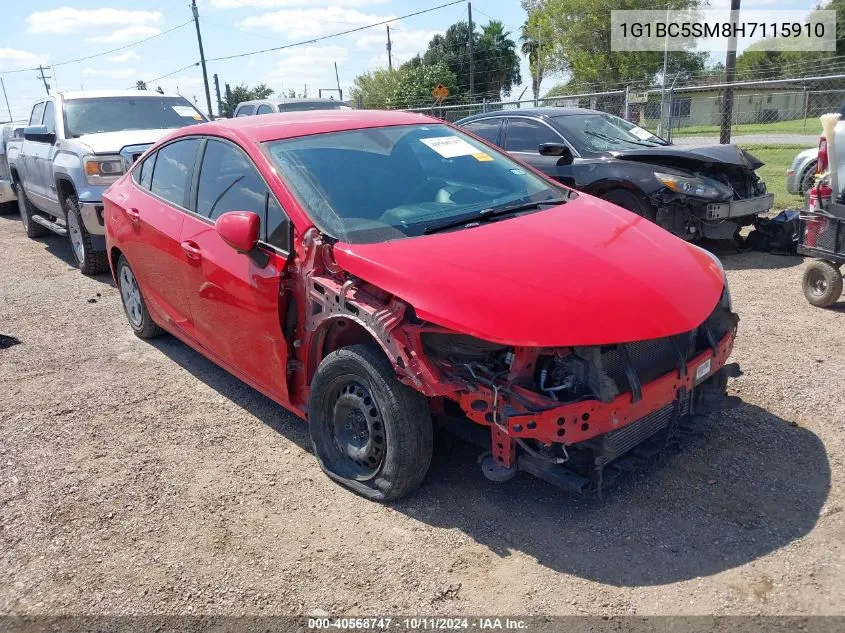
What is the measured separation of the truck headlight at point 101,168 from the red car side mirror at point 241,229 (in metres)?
4.79

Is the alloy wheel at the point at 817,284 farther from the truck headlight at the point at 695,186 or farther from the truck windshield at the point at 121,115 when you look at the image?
the truck windshield at the point at 121,115

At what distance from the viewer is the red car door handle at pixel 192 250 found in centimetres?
412

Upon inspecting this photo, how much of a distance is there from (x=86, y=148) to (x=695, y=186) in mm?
6577

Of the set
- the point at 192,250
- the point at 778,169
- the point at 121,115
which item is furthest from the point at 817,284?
the point at 778,169

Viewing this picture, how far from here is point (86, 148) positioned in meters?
7.74

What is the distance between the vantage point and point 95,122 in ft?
28.1

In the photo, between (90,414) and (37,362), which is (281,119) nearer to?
(90,414)

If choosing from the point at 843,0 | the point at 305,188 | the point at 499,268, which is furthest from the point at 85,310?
the point at 843,0

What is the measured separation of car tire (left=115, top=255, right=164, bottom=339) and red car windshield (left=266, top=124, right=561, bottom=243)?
2359 millimetres

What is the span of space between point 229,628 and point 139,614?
0.40 m

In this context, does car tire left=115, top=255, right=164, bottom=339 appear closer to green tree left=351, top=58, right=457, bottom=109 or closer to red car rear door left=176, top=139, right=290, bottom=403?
red car rear door left=176, top=139, right=290, bottom=403

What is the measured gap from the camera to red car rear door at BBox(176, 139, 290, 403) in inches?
142

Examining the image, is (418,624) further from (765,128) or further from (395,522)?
(765,128)

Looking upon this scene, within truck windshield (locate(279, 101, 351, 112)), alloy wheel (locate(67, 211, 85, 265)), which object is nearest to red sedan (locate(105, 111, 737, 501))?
alloy wheel (locate(67, 211, 85, 265))
